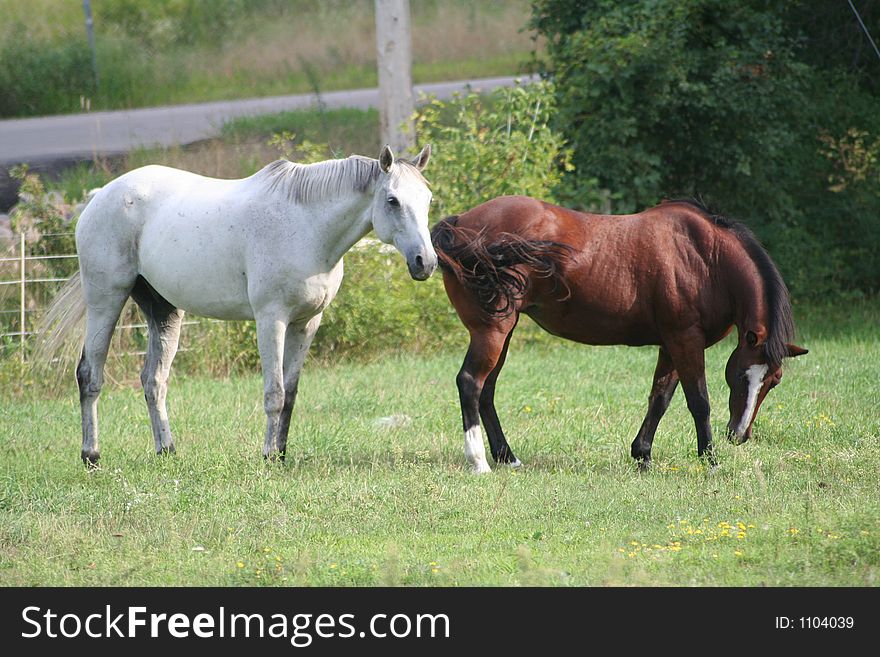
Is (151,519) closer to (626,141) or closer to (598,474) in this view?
(598,474)

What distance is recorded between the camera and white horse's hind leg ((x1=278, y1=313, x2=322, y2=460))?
7629 millimetres

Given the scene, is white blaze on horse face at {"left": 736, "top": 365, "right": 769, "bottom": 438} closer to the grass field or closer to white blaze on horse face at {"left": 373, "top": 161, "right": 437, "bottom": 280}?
the grass field

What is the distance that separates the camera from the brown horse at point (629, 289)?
723 cm

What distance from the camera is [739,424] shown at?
23.7 ft

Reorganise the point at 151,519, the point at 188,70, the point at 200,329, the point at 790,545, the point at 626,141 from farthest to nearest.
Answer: the point at 188,70 → the point at 626,141 → the point at 200,329 → the point at 151,519 → the point at 790,545

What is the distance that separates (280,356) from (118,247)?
141 centimetres

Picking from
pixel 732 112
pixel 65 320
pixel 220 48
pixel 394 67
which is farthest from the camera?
pixel 220 48

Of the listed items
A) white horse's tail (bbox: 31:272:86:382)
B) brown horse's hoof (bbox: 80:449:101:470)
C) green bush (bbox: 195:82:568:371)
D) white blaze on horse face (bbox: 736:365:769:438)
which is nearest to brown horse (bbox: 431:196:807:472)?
white blaze on horse face (bbox: 736:365:769:438)

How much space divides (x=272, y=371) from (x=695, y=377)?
108 inches

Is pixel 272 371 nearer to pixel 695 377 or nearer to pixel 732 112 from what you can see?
pixel 695 377

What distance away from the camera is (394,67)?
588 inches

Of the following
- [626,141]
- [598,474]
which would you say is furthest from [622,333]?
[626,141]

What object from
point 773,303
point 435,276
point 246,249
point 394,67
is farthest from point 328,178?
point 394,67

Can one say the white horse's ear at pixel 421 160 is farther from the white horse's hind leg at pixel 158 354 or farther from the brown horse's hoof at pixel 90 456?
the brown horse's hoof at pixel 90 456
